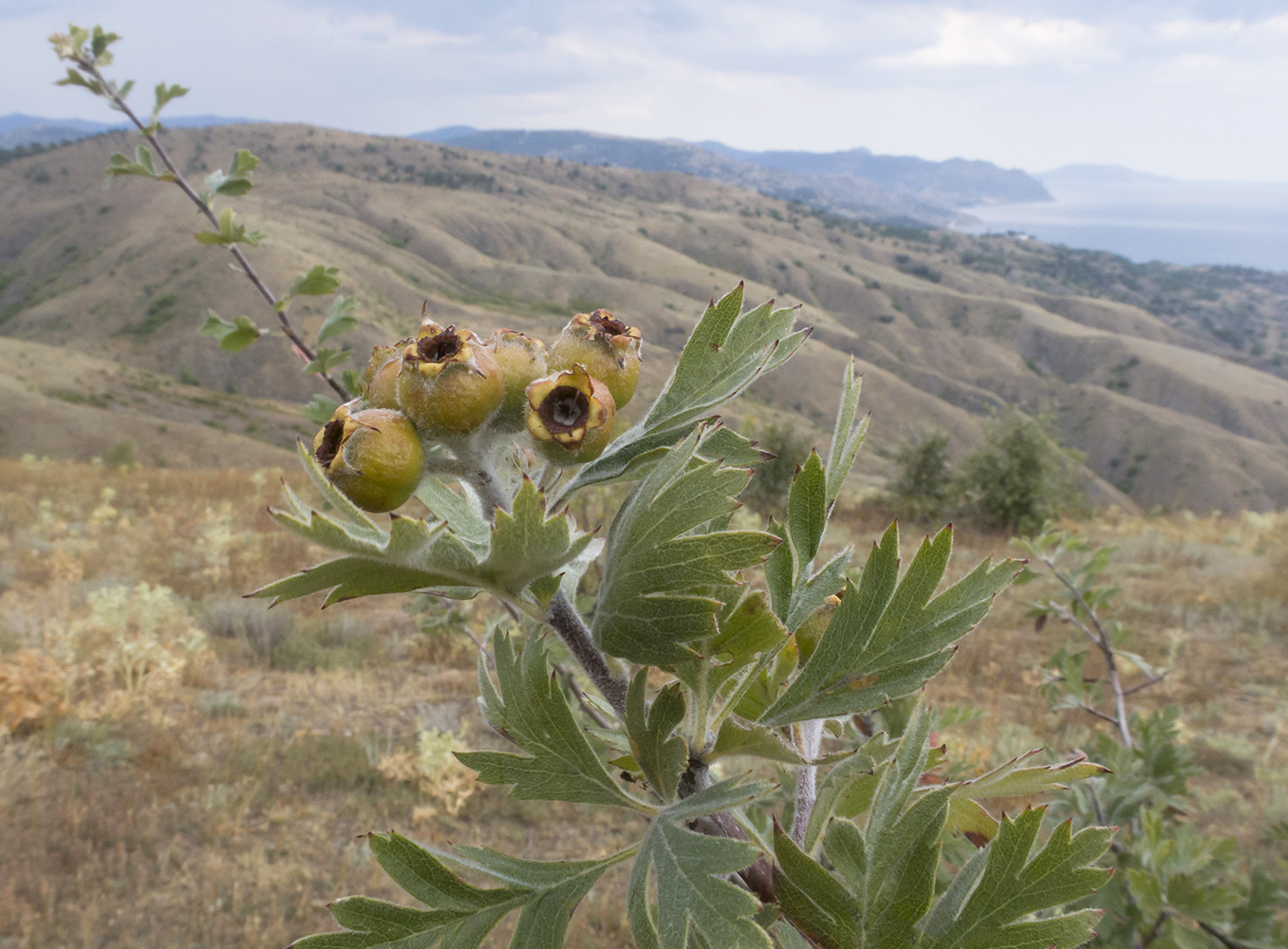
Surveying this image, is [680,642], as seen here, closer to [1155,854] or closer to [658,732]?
[658,732]

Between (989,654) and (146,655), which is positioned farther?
(989,654)

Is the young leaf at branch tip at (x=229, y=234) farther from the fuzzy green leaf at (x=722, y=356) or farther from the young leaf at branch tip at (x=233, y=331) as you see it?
the fuzzy green leaf at (x=722, y=356)

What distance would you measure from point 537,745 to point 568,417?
34cm

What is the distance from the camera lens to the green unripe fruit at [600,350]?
2.63ft

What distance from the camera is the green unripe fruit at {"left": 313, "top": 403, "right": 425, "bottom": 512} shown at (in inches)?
25.8

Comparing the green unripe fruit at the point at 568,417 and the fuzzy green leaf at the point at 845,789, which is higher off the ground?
the green unripe fruit at the point at 568,417

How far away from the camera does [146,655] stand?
19.3ft

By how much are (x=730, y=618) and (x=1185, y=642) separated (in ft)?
30.3

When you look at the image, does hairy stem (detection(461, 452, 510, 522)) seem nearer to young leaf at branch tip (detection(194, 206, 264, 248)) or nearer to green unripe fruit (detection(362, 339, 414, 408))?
green unripe fruit (detection(362, 339, 414, 408))

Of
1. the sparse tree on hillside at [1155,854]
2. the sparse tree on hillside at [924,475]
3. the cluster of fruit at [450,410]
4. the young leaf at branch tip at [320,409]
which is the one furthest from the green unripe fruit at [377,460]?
the sparse tree on hillside at [924,475]

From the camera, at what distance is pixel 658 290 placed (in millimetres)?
111438

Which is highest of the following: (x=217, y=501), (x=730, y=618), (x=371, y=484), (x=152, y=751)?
(x=371, y=484)

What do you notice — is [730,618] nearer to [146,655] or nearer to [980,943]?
[980,943]

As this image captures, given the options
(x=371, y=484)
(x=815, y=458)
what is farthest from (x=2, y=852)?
(x=815, y=458)
